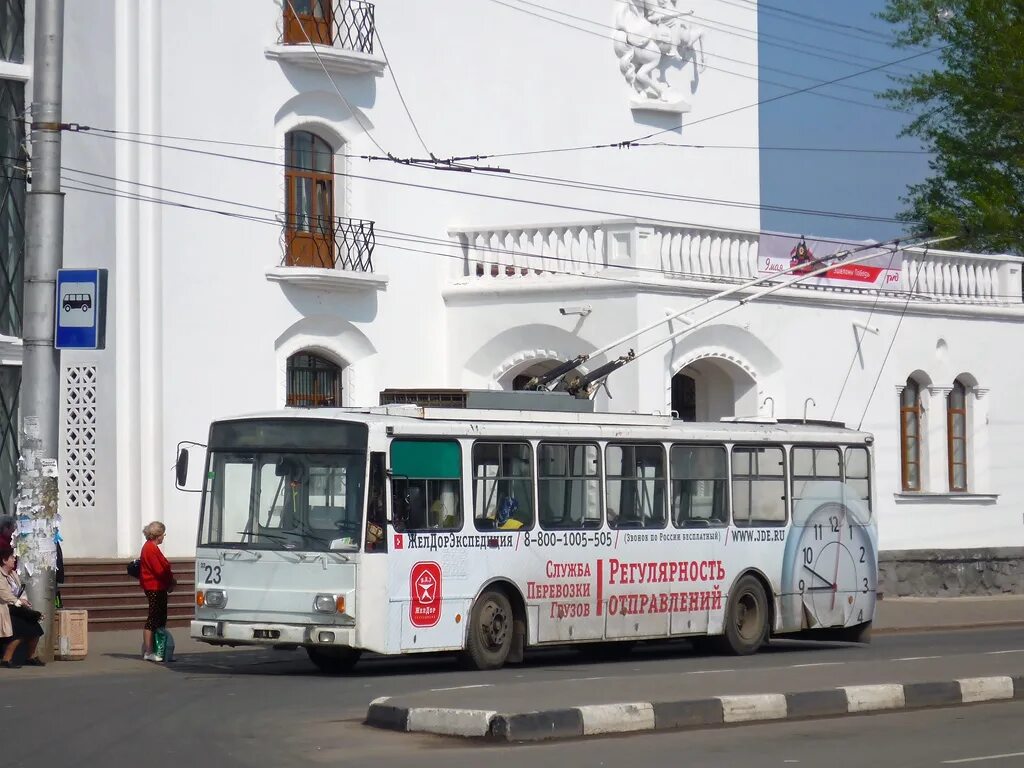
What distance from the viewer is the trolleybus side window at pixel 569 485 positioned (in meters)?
19.8

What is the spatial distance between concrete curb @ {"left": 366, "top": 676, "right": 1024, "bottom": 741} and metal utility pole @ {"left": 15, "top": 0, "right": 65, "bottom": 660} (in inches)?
246

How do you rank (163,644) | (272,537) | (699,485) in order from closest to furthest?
1. (272,537)
2. (163,644)
3. (699,485)

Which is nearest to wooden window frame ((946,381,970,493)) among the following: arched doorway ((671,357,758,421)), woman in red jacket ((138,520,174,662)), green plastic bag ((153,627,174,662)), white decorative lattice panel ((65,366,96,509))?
arched doorway ((671,357,758,421))

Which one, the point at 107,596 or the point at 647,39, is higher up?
the point at 647,39

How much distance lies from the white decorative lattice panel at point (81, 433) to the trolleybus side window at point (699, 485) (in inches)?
360

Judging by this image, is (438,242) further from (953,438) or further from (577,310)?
(953,438)

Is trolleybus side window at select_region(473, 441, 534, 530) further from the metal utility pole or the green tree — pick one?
the green tree

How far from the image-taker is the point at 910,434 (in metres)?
33.7

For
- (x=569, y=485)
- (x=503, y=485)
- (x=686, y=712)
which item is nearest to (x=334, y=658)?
(x=503, y=485)

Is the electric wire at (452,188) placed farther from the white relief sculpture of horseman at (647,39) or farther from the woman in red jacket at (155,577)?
the woman in red jacket at (155,577)

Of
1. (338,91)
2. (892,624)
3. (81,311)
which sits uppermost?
(338,91)

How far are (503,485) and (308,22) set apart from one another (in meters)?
11.7

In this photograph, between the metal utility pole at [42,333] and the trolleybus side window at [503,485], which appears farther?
the trolleybus side window at [503,485]

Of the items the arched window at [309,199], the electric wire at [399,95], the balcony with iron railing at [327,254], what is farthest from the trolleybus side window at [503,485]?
the electric wire at [399,95]
